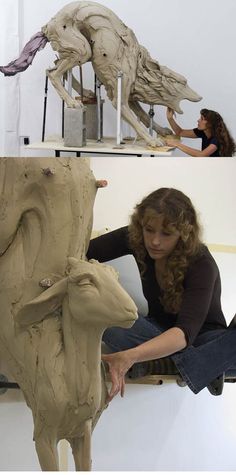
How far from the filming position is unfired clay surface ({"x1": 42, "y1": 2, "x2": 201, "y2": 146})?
1316 mm

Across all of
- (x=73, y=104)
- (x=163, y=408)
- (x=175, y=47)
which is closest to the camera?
(x=163, y=408)

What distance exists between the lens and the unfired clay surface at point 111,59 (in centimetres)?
132

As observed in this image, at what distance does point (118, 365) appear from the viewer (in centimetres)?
54

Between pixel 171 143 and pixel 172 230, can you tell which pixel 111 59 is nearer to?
pixel 171 143

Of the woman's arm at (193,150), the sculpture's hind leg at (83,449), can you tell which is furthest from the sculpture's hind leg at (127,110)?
the sculpture's hind leg at (83,449)

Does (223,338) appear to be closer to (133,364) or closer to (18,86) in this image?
(133,364)

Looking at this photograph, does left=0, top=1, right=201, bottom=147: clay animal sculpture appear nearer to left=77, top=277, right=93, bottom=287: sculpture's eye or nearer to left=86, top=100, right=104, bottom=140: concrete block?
left=86, top=100, right=104, bottom=140: concrete block

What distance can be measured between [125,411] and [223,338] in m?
0.13

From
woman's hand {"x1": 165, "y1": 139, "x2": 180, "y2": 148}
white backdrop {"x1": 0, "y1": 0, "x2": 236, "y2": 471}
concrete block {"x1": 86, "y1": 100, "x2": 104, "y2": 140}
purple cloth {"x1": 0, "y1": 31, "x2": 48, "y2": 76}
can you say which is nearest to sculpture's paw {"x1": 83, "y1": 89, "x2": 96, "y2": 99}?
concrete block {"x1": 86, "y1": 100, "x2": 104, "y2": 140}

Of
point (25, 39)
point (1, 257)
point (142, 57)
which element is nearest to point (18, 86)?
point (25, 39)

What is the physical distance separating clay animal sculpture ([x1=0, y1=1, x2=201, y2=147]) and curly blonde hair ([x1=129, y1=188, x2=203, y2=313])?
2.48ft

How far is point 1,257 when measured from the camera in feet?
1.71

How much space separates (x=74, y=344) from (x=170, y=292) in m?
0.11

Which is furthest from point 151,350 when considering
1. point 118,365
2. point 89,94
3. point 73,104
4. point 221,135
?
point 89,94
